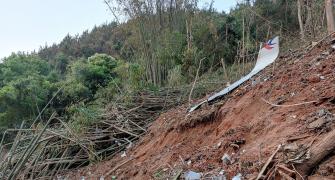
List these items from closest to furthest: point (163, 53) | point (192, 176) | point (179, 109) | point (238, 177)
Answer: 1. point (238, 177)
2. point (192, 176)
3. point (179, 109)
4. point (163, 53)

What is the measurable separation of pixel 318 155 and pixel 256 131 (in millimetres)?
A: 1045

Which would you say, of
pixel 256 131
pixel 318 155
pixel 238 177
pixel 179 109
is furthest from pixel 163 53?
pixel 318 155

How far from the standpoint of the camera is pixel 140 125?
21.7ft

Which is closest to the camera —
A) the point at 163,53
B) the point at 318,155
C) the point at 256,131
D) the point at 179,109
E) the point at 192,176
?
the point at 318,155

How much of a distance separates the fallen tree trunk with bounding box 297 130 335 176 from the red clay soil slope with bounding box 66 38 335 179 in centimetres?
2

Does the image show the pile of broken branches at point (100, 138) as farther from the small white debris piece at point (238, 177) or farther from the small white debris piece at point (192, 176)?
the small white debris piece at point (238, 177)

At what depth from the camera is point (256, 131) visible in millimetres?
3260

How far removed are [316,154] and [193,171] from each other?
120 centimetres

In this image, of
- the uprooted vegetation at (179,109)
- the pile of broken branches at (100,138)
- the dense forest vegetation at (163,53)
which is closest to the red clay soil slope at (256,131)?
the uprooted vegetation at (179,109)

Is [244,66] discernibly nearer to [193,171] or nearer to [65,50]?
[193,171]

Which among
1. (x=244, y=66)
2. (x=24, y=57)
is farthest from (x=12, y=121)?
(x=244, y=66)

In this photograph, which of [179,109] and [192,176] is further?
[179,109]

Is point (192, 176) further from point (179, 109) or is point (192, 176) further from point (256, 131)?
point (179, 109)

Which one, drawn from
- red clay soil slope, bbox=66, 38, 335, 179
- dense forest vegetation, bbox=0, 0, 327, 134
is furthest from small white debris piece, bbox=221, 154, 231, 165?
dense forest vegetation, bbox=0, 0, 327, 134
